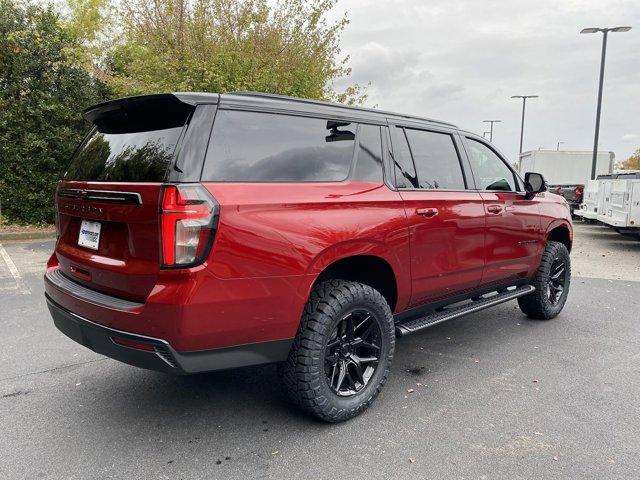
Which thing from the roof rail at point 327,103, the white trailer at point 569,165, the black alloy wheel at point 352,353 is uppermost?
the white trailer at point 569,165

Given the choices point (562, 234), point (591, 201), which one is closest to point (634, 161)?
point (591, 201)

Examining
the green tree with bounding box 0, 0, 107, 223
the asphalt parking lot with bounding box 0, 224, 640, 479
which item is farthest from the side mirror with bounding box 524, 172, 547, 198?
the green tree with bounding box 0, 0, 107, 223

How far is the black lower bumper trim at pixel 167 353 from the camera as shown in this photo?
7.64 ft

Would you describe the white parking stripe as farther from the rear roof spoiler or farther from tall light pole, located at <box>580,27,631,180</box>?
tall light pole, located at <box>580,27,631,180</box>

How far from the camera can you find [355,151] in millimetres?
3115

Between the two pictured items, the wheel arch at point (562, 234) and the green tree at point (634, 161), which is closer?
Result: the wheel arch at point (562, 234)

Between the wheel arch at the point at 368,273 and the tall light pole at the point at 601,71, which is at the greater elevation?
the tall light pole at the point at 601,71

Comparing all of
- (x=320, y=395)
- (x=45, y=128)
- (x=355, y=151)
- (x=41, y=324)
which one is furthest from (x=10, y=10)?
(x=320, y=395)

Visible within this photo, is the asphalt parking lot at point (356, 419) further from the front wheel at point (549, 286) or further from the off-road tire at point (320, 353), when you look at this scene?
the front wheel at point (549, 286)

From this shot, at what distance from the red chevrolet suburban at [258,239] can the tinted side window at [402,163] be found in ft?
0.04

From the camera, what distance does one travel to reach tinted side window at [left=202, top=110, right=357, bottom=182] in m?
2.45

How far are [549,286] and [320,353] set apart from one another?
3352 mm

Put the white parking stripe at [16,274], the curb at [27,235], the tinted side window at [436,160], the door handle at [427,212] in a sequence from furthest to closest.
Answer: the curb at [27,235] → the white parking stripe at [16,274] → the tinted side window at [436,160] → the door handle at [427,212]

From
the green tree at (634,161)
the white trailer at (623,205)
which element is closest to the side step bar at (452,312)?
the white trailer at (623,205)
